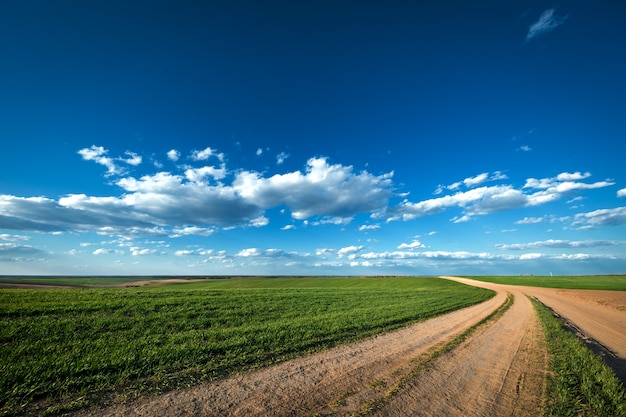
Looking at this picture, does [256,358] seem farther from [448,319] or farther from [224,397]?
[448,319]

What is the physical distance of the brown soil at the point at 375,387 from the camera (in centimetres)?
567

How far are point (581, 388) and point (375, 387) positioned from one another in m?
5.58

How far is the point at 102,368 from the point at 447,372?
998 centimetres

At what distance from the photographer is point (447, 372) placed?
8.18m

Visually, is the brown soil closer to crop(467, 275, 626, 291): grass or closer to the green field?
the green field

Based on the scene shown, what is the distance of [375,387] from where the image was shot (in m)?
6.89

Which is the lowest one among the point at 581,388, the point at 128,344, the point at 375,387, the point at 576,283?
the point at 576,283

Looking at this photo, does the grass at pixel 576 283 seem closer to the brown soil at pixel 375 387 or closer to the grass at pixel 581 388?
the grass at pixel 581 388

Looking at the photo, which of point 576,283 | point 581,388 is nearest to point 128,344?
point 581,388

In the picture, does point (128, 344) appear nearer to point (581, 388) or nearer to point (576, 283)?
point (581, 388)

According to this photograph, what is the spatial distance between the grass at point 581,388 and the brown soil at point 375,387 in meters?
0.34

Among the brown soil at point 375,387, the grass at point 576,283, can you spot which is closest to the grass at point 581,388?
the brown soil at point 375,387

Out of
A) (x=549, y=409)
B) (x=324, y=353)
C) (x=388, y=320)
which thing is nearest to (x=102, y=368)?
(x=324, y=353)

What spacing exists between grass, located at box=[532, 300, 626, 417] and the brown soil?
340 mm
